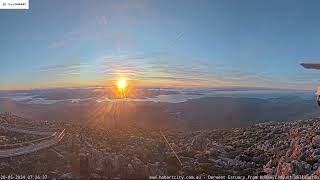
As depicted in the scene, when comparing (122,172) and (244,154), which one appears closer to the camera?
(122,172)

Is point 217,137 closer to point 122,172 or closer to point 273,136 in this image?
point 273,136

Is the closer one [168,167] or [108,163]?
[108,163]

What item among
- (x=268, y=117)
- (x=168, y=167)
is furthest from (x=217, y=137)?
(x=268, y=117)

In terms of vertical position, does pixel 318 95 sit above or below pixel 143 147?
above

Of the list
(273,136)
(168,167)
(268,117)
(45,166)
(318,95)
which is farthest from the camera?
(268,117)

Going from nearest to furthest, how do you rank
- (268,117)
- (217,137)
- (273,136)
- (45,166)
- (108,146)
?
(45,166)
(108,146)
(273,136)
(217,137)
(268,117)

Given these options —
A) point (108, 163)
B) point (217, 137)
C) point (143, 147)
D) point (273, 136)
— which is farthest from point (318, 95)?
point (217, 137)

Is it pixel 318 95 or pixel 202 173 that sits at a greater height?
pixel 318 95

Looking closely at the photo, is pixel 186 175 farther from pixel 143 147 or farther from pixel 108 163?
→ pixel 143 147

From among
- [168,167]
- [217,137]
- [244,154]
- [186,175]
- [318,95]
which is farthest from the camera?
[217,137]
